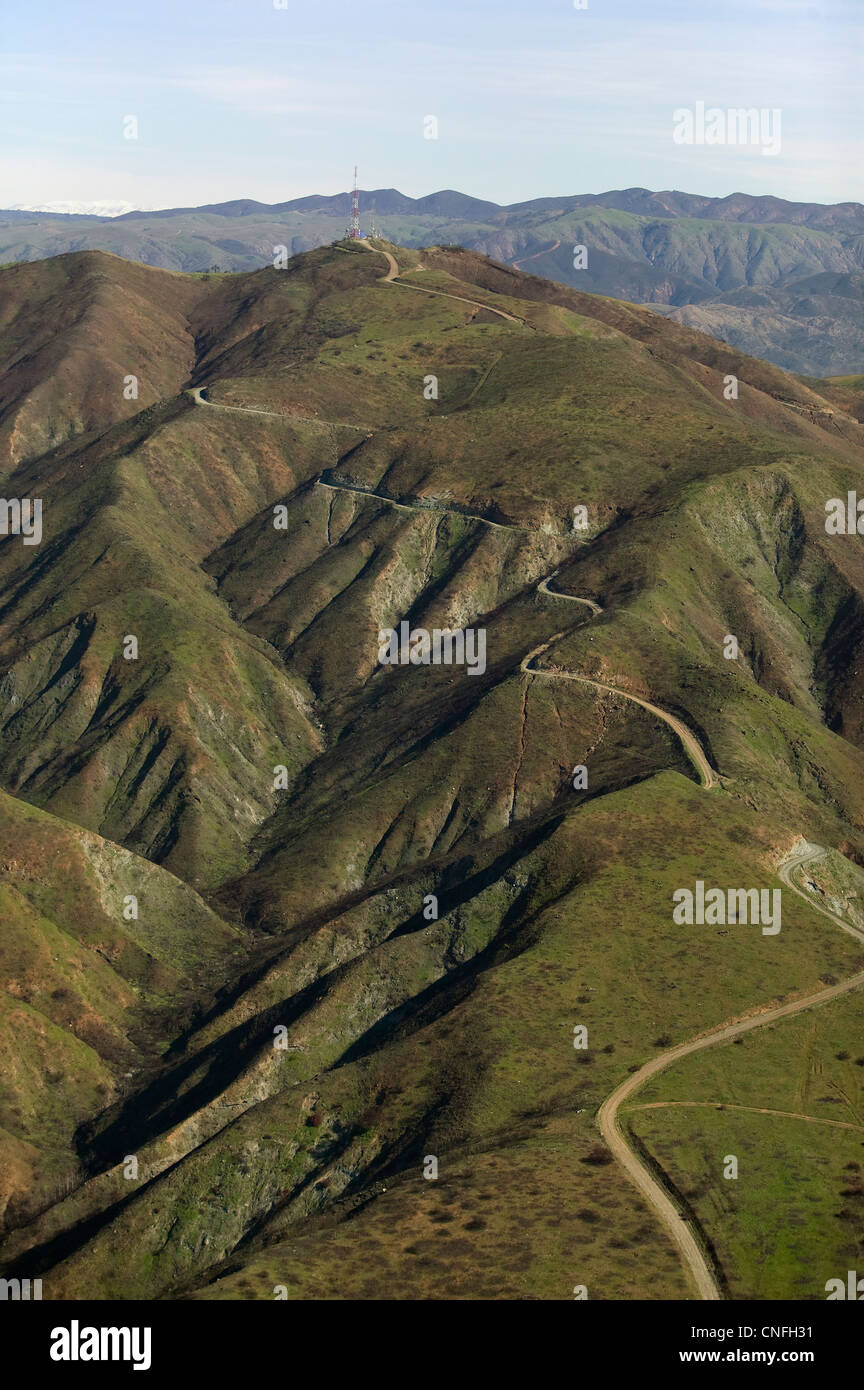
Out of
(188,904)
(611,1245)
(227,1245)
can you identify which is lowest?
(227,1245)

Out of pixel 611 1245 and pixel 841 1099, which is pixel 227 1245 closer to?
pixel 611 1245

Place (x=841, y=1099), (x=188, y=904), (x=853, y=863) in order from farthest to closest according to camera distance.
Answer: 1. (x=188, y=904)
2. (x=853, y=863)
3. (x=841, y=1099)

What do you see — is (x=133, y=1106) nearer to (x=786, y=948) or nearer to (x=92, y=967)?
(x=92, y=967)

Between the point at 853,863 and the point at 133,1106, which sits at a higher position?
the point at 853,863
